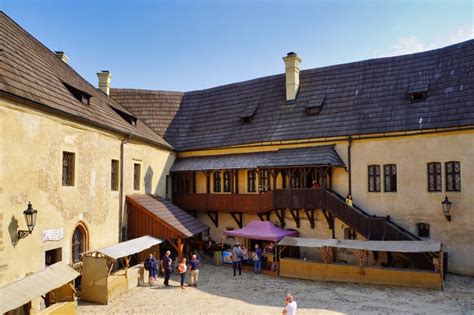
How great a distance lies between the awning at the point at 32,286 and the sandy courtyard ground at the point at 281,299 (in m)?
1.79

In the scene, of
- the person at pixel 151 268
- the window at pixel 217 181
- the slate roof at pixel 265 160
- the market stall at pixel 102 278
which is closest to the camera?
the market stall at pixel 102 278

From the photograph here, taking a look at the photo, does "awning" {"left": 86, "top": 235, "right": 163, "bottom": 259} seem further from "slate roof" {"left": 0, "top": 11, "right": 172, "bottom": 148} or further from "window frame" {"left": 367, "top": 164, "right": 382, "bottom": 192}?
"window frame" {"left": 367, "top": 164, "right": 382, "bottom": 192}

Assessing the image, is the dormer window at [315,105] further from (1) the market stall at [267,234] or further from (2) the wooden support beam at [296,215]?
(1) the market stall at [267,234]

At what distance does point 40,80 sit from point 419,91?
53.6 feet

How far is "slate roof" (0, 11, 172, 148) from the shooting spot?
41.2 ft

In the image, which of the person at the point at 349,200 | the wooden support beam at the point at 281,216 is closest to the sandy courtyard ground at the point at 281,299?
the person at the point at 349,200

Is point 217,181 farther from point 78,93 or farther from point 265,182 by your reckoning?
point 78,93

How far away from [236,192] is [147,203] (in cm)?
547

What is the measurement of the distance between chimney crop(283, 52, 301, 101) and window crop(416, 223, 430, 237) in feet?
31.9

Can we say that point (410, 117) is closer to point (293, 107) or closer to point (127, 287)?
point (293, 107)

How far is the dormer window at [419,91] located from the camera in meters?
19.5

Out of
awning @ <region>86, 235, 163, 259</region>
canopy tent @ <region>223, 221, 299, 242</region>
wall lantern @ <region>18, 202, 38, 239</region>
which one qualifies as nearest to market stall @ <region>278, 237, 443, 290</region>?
canopy tent @ <region>223, 221, 299, 242</region>

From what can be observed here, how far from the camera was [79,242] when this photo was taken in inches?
615

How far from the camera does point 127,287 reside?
49.9ft
